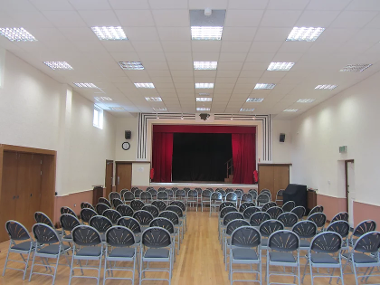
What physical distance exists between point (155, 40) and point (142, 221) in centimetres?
349

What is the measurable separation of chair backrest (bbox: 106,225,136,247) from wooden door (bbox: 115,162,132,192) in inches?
400

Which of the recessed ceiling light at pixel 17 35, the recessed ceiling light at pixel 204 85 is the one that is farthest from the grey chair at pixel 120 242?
the recessed ceiling light at pixel 204 85

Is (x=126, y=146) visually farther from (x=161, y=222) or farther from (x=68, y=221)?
(x=161, y=222)

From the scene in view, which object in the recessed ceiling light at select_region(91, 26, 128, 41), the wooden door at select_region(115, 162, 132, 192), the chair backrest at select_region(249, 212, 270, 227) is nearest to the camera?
the recessed ceiling light at select_region(91, 26, 128, 41)

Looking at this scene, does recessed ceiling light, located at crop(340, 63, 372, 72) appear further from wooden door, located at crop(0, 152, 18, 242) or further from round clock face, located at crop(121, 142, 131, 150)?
round clock face, located at crop(121, 142, 131, 150)

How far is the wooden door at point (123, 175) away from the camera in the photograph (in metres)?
14.3

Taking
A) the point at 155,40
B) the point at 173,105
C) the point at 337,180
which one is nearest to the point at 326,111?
the point at 337,180

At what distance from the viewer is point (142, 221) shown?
5.88m

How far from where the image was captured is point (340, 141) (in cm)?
924

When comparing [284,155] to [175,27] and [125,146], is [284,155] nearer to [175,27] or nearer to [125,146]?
[125,146]

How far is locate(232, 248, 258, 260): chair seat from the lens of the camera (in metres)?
4.19

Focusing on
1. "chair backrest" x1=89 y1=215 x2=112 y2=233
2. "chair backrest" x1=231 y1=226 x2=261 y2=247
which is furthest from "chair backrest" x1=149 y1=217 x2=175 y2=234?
"chair backrest" x1=231 y1=226 x2=261 y2=247

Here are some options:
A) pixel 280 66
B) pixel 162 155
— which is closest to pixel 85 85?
pixel 280 66

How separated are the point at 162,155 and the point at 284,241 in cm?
1247
